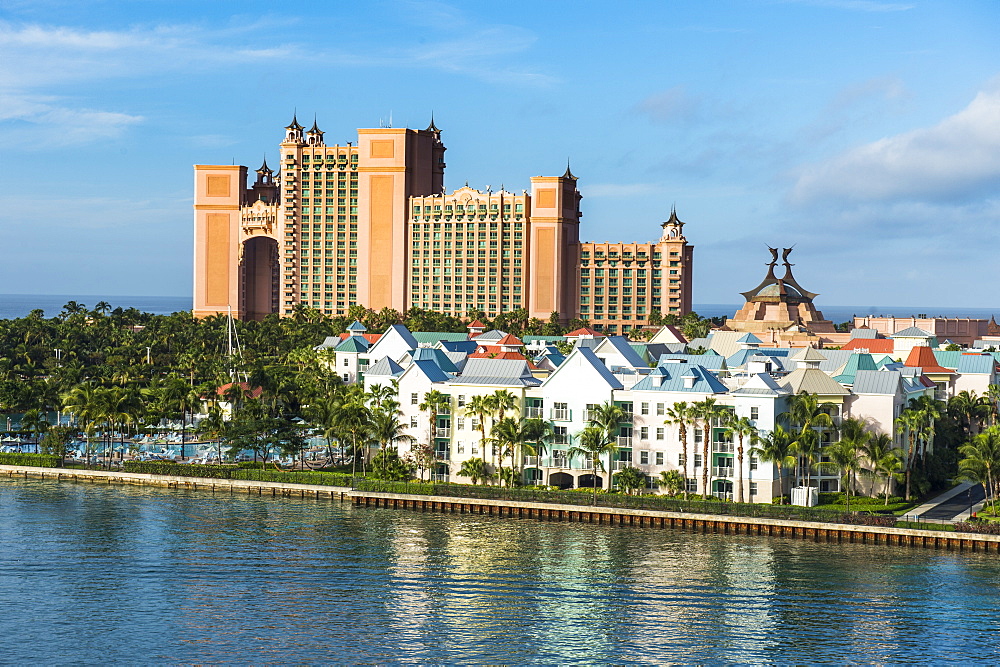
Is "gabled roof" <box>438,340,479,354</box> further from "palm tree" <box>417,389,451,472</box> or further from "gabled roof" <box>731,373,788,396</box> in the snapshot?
"gabled roof" <box>731,373,788,396</box>

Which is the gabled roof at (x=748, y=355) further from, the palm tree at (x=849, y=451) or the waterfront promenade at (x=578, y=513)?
the waterfront promenade at (x=578, y=513)

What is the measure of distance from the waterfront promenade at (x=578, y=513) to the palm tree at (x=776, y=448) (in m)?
5.42

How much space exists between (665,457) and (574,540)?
48.2 ft

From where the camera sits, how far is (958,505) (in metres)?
98.2

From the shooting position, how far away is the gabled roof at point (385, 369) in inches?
4641

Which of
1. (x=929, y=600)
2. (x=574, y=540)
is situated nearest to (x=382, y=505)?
(x=574, y=540)

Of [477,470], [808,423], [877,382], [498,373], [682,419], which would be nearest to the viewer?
[808,423]

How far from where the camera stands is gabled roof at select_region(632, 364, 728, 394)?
102 m

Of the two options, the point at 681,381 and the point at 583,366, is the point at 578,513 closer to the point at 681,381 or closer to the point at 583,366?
the point at 583,366

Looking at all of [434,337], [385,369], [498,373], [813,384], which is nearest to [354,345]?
[434,337]

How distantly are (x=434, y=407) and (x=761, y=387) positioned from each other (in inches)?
1016

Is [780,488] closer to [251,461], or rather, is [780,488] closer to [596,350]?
[596,350]


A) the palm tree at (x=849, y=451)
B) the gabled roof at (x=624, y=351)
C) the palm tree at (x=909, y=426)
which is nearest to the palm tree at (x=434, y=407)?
the gabled roof at (x=624, y=351)

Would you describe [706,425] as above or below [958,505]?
above
